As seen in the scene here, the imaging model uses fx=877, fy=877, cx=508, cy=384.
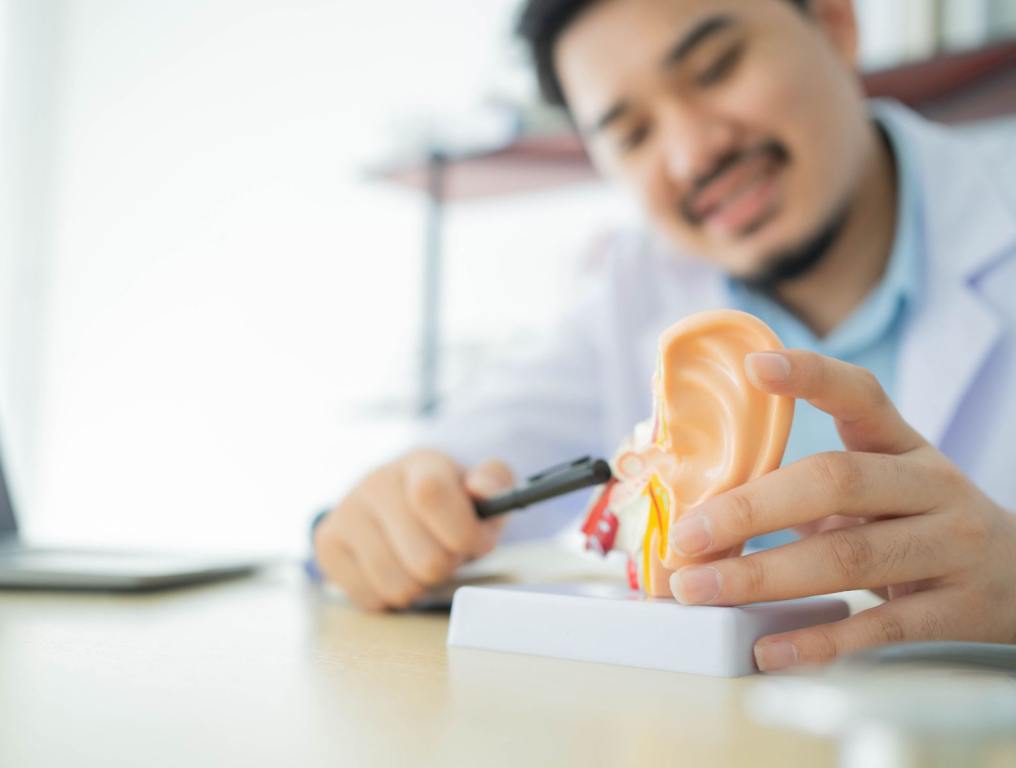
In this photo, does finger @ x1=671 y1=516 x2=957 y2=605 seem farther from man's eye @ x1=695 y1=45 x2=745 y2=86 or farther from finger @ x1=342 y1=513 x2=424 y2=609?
man's eye @ x1=695 y1=45 x2=745 y2=86

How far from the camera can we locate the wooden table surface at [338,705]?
29cm

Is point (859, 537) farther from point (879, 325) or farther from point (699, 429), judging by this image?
point (879, 325)

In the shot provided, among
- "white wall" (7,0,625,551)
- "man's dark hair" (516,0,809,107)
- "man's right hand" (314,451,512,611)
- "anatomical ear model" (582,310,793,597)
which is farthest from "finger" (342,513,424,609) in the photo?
"white wall" (7,0,625,551)

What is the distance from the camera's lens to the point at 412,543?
0.65m

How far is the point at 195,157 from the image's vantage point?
9.16ft

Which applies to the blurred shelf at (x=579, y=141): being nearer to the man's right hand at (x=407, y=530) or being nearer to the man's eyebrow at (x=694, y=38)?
the man's eyebrow at (x=694, y=38)

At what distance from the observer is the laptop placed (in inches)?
28.1

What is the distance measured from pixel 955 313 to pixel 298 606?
813mm

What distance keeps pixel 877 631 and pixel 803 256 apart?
36.2 inches

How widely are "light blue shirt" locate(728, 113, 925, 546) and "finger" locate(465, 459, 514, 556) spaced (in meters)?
0.44

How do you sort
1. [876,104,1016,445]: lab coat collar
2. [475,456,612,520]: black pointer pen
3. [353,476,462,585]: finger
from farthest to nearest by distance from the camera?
[876,104,1016,445]: lab coat collar < [353,476,462,585]: finger < [475,456,612,520]: black pointer pen

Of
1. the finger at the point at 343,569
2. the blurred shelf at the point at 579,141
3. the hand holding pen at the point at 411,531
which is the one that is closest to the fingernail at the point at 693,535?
the hand holding pen at the point at 411,531

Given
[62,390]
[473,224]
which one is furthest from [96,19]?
[473,224]

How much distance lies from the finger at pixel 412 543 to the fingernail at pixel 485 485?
48 millimetres
